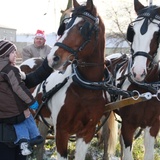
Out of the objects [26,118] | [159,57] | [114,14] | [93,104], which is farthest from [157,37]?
[114,14]

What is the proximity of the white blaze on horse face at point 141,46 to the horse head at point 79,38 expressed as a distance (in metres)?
0.35

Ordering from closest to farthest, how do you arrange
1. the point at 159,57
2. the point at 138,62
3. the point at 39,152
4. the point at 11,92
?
the point at 11,92, the point at 138,62, the point at 159,57, the point at 39,152

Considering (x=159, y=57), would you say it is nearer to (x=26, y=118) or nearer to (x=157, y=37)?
(x=157, y=37)

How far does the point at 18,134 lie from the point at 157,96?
1511 millimetres

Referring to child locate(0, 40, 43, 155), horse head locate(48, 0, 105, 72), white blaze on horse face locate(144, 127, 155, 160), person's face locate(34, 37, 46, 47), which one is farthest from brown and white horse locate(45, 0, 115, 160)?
person's face locate(34, 37, 46, 47)

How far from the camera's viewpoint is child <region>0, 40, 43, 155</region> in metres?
2.56

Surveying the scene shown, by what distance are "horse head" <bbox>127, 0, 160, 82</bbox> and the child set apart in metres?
1.00

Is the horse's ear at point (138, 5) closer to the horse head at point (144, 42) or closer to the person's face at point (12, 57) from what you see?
the horse head at point (144, 42)

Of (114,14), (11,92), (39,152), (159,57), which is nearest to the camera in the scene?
(11,92)

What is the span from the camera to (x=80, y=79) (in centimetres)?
328

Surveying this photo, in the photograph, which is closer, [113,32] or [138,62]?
[138,62]

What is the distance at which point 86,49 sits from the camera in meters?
3.10

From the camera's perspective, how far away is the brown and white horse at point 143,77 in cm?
304

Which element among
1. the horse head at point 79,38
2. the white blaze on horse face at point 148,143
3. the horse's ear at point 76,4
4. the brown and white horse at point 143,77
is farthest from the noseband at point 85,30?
the white blaze on horse face at point 148,143
